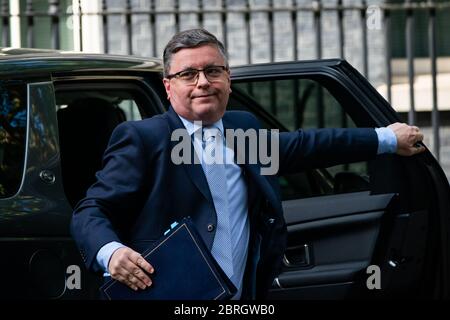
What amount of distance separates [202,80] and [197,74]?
0.11 ft

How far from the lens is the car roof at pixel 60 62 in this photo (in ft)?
13.8

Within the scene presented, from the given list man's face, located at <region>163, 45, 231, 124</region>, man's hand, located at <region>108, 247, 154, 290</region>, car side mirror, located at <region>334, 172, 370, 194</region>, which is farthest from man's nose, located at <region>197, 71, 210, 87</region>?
car side mirror, located at <region>334, 172, 370, 194</region>

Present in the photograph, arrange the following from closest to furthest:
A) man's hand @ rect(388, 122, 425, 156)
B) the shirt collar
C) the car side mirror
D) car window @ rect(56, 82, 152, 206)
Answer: the shirt collar → man's hand @ rect(388, 122, 425, 156) → car window @ rect(56, 82, 152, 206) → the car side mirror

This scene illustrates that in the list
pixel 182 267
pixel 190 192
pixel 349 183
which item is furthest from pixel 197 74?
pixel 349 183

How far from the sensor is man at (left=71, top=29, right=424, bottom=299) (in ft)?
11.0

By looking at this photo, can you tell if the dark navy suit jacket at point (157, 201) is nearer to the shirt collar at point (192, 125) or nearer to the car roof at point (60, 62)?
the shirt collar at point (192, 125)

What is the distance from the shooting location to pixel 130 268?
3156mm

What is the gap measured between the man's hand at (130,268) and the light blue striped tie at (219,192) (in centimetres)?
29

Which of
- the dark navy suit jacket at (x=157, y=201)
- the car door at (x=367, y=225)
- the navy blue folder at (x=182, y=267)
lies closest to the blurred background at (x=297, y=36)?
the car door at (x=367, y=225)

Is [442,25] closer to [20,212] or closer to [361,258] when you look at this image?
[361,258]

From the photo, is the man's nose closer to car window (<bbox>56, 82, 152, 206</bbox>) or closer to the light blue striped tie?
the light blue striped tie

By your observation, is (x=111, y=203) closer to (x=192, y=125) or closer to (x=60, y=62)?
(x=192, y=125)

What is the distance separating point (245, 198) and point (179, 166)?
0.22 meters
